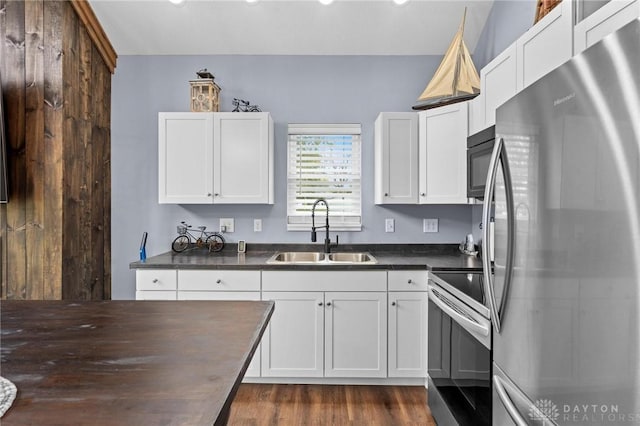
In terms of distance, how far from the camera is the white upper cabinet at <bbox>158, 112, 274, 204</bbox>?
289cm

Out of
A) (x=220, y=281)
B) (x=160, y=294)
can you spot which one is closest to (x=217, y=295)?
(x=220, y=281)

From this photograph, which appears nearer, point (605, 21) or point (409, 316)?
point (605, 21)

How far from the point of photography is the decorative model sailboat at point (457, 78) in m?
2.65

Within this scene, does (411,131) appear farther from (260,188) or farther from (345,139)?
(260,188)

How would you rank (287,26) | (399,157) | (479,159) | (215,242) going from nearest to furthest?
(479,159)
(399,157)
(287,26)
(215,242)

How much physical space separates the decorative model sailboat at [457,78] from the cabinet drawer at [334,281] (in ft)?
4.40

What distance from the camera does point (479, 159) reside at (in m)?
2.05

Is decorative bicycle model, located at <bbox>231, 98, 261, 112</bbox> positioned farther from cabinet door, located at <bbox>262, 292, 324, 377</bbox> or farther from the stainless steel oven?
the stainless steel oven

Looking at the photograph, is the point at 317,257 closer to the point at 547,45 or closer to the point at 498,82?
the point at 498,82

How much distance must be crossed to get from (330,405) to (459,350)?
101 centimetres

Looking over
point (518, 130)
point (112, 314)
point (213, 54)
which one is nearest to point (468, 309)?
point (518, 130)

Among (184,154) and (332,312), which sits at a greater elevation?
(184,154)

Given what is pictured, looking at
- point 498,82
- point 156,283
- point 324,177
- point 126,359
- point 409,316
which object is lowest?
point 409,316

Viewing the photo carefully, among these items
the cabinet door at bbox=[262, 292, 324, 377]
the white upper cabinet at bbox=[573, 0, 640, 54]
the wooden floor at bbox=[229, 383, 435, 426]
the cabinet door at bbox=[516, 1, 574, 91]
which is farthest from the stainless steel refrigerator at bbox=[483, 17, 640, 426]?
the cabinet door at bbox=[262, 292, 324, 377]
